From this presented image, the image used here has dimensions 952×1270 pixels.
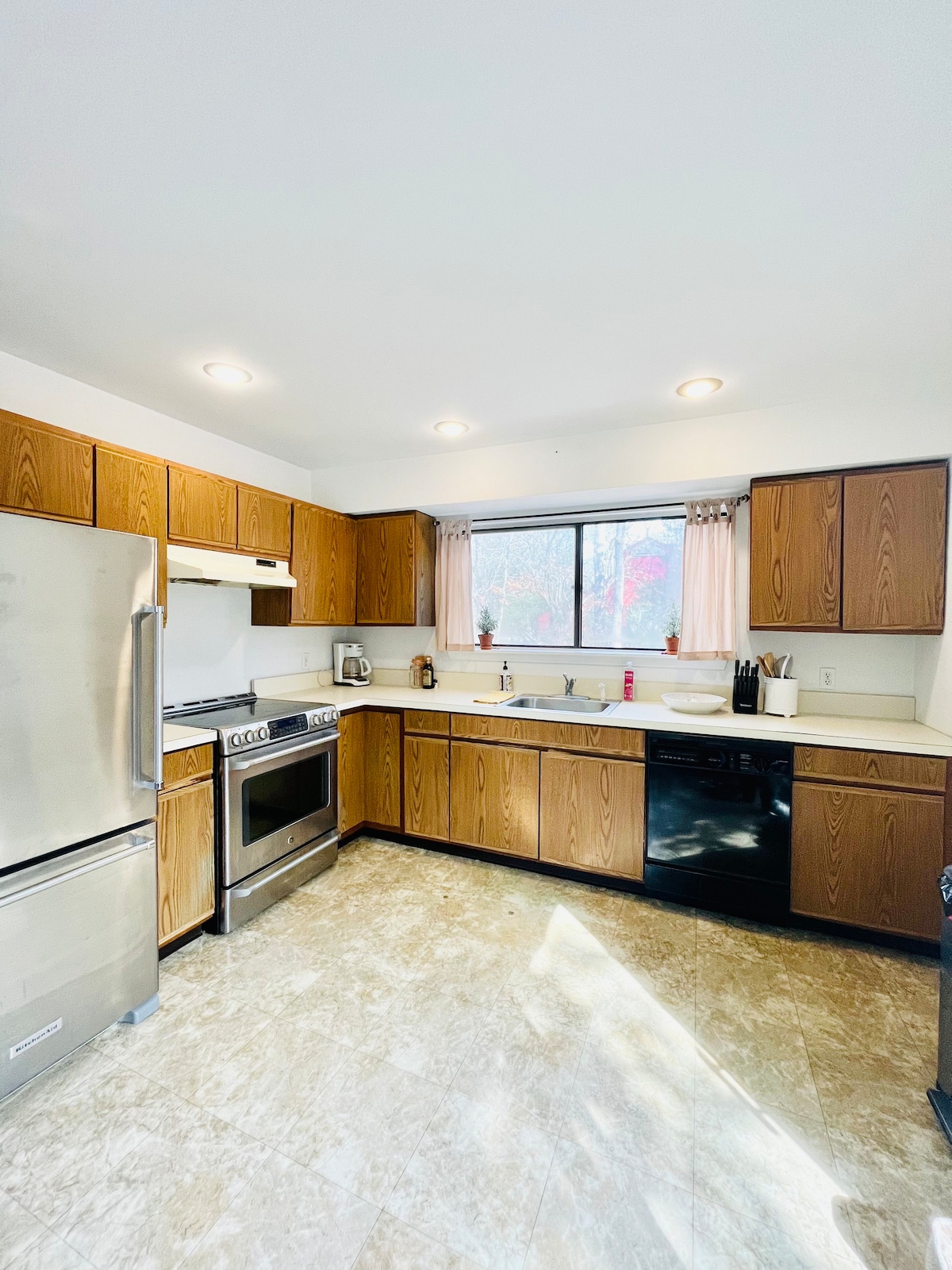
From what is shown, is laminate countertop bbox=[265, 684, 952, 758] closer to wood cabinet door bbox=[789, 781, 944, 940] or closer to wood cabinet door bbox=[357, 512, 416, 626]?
wood cabinet door bbox=[789, 781, 944, 940]

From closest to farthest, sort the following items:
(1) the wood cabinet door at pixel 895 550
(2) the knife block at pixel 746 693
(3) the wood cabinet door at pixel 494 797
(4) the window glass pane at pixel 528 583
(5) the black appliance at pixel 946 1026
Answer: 1. (5) the black appliance at pixel 946 1026
2. (1) the wood cabinet door at pixel 895 550
3. (2) the knife block at pixel 746 693
4. (3) the wood cabinet door at pixel 494 797
5. (4) the window glass pane at pixel 528 583

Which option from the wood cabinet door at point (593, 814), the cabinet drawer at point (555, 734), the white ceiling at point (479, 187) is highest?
the white ceiling at point (479, 187)

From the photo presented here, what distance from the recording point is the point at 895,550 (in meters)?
2.49

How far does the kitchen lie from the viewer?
134cm

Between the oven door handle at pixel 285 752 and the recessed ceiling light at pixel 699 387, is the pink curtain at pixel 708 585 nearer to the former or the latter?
the recessed ceiling light at pixel 699 387

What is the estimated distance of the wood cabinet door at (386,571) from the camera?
369 cm

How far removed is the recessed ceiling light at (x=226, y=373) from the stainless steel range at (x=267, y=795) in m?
1.58

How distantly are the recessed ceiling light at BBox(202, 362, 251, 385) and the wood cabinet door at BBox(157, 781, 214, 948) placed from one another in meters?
1.81

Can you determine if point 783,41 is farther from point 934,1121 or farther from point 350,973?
point 350,973

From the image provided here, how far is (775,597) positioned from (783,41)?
2.23m

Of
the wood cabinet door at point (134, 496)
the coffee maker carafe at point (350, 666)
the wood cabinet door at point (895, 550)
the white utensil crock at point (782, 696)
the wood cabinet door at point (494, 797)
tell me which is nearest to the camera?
the wood cabinet door at point (134, 496)

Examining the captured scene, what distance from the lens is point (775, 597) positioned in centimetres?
273

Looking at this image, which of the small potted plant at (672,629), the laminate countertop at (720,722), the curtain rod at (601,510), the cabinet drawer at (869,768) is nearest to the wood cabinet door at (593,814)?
the laminate countertop at (720,722)

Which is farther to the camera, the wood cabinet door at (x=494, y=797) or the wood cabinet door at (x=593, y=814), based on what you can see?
the wood cabinet door at (x=494, y=797)
